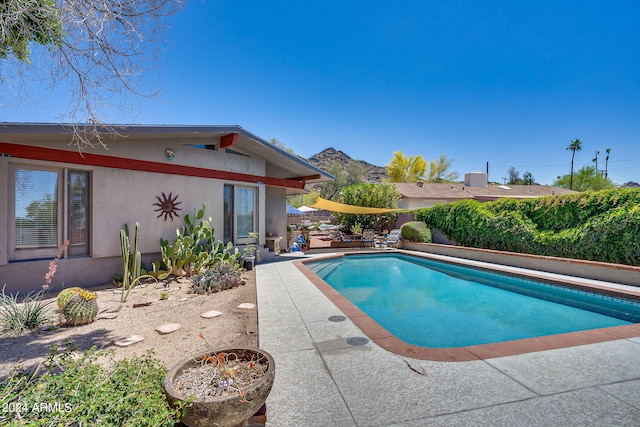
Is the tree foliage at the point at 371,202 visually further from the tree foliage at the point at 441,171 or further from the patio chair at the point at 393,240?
the tree foliage at the point at 441,171

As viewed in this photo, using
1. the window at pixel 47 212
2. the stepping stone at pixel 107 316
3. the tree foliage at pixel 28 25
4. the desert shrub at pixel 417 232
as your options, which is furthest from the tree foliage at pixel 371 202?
the tree foliage at pixel 28 25

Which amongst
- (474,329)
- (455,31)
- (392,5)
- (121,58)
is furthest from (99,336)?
(455,31)

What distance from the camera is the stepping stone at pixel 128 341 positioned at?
15.8 feet

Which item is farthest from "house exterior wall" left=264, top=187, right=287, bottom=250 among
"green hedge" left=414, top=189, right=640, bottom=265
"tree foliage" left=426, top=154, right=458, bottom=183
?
"tree foliage" left=426, top=154, right=458, bottom=183

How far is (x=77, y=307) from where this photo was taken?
5668 millimetres

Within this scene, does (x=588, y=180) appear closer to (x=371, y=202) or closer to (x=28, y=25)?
(x=371, y=202)

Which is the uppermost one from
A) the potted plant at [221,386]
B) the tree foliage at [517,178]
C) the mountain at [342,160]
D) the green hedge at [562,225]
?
the mountain at [342,160]

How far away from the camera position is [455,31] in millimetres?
13828

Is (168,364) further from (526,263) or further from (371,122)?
Answer: (371,122)

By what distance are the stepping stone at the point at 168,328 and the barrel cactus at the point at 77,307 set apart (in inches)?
58.1

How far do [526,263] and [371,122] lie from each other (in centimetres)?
2602

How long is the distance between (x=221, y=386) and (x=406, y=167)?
59.0 m

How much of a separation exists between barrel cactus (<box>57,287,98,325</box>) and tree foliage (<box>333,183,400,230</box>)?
20717mm

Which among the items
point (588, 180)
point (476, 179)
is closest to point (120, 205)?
point (476, 179)
